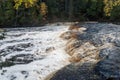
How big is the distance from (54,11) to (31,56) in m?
31.3

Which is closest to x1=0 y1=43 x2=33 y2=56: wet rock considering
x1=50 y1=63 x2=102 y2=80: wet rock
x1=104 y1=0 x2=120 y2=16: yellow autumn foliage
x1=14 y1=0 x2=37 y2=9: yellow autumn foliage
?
x1=50 y1=63 x2=102 y2=80: wet rock

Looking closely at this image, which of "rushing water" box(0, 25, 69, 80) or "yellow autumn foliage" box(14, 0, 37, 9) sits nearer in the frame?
"rushing water" box(0, 25, 69, 80)

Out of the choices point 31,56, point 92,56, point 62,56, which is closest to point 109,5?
point 62,56

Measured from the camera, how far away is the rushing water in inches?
892

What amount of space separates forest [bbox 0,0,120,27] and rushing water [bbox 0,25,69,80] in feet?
47.6

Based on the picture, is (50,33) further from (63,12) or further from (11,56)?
(63,12)

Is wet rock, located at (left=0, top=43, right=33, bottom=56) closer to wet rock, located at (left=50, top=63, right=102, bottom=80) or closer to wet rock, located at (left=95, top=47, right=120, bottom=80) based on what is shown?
wet rock, located at (left=50, top=63, right=102, bottom=80)

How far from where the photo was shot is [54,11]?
5772 cm

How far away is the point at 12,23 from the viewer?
50.5 metres

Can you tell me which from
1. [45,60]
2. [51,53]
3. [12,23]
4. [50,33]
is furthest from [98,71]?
[12,23]

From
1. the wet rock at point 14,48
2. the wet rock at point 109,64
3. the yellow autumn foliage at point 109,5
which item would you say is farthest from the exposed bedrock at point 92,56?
the yellow autumn foliage at point 109,5

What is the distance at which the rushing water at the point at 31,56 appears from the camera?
22659mm

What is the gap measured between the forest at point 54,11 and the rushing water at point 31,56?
14500mm

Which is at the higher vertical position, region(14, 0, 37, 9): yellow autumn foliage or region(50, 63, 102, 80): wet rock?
region(14, 0, 37, 9): yellow autumn foliage
